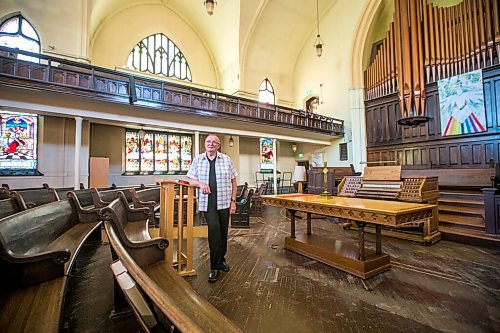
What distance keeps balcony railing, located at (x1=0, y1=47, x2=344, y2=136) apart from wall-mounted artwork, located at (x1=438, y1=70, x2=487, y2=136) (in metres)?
4.49

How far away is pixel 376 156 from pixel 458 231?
6402 mm

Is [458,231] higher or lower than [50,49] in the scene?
lower

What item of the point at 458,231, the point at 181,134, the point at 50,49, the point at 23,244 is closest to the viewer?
the point at 23,244

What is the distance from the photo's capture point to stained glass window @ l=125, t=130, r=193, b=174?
10.9 metres

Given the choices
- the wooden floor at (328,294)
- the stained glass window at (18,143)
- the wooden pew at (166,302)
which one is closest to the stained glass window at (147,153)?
the stained glass window at (18,143)

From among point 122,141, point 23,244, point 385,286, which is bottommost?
point 385,286

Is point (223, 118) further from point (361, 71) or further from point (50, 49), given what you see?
point (361, 71)

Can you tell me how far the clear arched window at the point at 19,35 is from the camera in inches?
319

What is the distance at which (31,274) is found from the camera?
5.19ft

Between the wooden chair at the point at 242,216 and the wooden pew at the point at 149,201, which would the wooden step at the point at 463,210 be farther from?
the wooden pew at the point at 149,201

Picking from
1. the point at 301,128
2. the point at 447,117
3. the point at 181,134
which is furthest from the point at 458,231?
the point at 181,134

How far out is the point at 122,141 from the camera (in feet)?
34.7

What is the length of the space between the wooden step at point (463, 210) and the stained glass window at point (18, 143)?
37.4 ft

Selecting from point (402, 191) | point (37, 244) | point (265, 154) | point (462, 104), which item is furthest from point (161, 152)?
point (462, 104)
